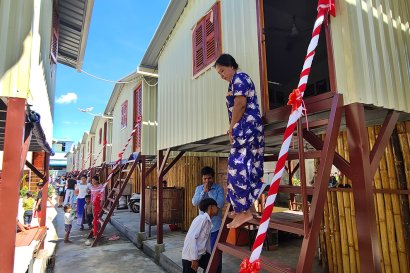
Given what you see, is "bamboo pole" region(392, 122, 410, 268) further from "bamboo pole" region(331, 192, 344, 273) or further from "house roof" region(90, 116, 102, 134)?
"house roof" region(90, 116, 102, 134)

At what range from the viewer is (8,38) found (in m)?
3.44

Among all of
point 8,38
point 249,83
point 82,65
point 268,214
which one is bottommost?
point 268,214

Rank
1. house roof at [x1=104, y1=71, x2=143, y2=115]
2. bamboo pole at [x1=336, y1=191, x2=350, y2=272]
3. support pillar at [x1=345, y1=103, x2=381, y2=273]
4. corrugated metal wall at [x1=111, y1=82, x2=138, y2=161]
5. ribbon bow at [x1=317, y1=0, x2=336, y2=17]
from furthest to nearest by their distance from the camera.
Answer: corrugated metal wall at [x1=111, y1=82, x2=138, y2=161] → house roof at [x1=104, y1=71, x2=143, y2=115] → bamboo pole at [x1=336, y1=191, x2=350, y2=272] → ribbon bow at [x1=317, y1=0, x2=336, y2=17] → support pillar at [x1=345, y1=103, x2=381, y2=273]

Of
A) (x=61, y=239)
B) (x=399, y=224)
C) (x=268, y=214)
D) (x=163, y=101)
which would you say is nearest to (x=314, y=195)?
(x=268, y=214)

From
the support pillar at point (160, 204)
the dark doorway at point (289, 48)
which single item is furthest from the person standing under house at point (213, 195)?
the dark doorway at point (289, 48)

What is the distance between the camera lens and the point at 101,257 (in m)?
7.24

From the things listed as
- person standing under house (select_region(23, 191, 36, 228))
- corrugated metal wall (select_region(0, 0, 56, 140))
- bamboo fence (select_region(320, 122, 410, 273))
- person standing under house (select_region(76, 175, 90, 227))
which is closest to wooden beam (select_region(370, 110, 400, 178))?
bamboo fence (select_region(320, 122, 410, 273))

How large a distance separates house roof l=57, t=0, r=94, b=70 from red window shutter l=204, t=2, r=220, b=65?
2.38 meters

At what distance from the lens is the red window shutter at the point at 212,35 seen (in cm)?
529

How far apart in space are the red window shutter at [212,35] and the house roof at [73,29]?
93.7 inches

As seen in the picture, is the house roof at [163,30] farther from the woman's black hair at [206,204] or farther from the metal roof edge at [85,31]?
the woman's black hair at [206,204]

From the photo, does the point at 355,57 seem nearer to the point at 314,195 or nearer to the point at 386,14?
the point at 386,14

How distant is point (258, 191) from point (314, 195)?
0.68 meters

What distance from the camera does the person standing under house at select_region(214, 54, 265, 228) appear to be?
2.98 meters
